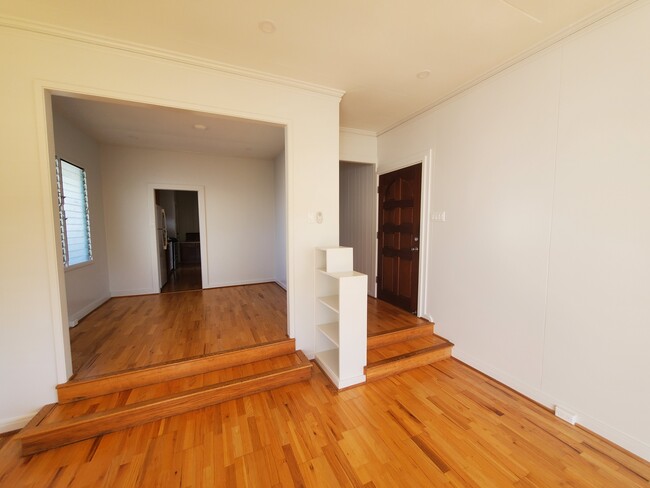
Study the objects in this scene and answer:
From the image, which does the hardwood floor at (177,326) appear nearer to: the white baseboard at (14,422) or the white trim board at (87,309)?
the white trim board at (87,309)

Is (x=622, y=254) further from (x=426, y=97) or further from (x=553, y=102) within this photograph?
(x=426, y=97)

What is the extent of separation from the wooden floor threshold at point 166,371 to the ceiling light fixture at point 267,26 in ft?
8.97

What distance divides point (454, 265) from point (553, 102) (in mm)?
1660

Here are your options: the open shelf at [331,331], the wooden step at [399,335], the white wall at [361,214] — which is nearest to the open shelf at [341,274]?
the open shelf at [331,331]

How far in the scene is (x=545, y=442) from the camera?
177 cm

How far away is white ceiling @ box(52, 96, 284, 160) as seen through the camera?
299 cm

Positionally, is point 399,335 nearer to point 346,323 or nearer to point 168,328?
point 346,323

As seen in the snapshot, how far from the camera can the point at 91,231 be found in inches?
152

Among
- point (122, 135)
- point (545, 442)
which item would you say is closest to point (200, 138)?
point (122, 135)

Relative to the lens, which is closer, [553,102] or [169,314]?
[553,102]

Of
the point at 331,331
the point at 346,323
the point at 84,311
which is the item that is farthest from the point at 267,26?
the point at 84,311

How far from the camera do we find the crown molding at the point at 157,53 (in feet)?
5.96

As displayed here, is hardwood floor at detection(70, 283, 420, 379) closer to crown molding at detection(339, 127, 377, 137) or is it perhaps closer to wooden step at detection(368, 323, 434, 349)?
wooden step at detection(368, 323, 434, 349)

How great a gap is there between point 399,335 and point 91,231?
15.3 ft
